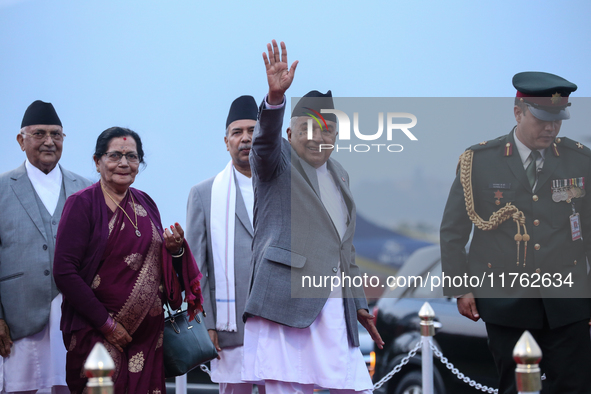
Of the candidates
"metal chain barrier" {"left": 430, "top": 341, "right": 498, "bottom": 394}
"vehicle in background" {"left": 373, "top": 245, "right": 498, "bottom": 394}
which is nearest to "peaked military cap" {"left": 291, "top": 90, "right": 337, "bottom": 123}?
"metal chain barrier" {"left": 430, "top": 341, "right": 498, "bottom": 394}

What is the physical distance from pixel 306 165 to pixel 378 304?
2.55 m

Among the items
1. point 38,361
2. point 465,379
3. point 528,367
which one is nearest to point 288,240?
point 528,367

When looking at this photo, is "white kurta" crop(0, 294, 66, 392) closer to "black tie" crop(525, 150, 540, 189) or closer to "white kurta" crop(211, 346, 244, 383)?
"white kurta" crop(211, 346, 244, 383)

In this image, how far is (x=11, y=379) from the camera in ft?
13.5

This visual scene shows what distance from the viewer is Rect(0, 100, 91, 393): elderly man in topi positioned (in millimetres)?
4117

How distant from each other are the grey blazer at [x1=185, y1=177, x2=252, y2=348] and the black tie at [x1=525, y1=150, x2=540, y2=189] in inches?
73.4

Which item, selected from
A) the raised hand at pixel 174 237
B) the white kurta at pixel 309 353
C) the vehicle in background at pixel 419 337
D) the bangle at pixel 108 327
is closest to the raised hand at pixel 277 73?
the raised hand at pixel 174 237

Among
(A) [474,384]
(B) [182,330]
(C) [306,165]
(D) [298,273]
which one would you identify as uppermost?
(C) [306,165]

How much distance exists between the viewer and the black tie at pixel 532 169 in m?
3.84

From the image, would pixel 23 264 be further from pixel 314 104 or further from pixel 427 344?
pixel 427 344

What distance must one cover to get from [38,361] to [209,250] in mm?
1283

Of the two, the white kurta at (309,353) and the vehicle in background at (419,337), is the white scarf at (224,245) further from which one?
the vehicle in background at (419,337)

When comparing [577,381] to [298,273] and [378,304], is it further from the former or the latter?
[378,304]

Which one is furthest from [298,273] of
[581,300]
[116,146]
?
[581,300]
